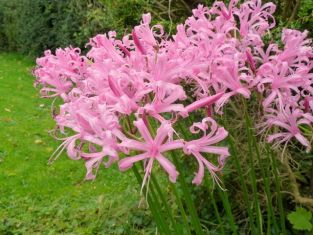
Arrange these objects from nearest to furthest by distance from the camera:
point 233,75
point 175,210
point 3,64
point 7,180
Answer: point 233,75, point 175,210, point 7,180, point 3,64

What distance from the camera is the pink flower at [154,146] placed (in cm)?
126

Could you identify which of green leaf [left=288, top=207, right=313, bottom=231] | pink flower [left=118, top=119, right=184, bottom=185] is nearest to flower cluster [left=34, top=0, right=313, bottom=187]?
pink flower [left=118, top=119, right=184, bottom=185]

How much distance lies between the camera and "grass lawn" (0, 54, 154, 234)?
13.9 ft

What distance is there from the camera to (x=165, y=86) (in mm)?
1346

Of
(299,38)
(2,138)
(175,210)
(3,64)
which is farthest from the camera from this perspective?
(3,64)

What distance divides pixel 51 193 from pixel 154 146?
13.3ft

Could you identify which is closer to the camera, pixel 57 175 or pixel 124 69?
pixel 124 69

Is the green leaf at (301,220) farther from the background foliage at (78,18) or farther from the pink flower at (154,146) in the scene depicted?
the pink flower at (154,146)

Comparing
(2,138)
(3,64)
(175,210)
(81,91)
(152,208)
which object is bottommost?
(3,64)

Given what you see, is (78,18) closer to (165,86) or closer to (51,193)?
(51,193)

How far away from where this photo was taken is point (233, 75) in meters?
1.48

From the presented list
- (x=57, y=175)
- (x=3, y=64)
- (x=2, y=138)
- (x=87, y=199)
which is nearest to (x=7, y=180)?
(x=57, y=175)

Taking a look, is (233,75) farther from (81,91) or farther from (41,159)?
(41,159)

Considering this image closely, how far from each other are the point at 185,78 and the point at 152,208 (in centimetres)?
42
